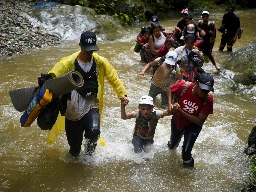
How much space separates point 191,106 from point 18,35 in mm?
8389

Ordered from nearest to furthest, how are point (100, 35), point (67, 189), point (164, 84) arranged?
point (67, 189) → point (164, 84) → point (100, 35)

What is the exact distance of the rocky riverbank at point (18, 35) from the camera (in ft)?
34.8

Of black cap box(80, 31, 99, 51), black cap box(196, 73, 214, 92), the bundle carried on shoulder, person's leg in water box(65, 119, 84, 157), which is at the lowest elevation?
person's leg in water box(65, 119, 84, 157)

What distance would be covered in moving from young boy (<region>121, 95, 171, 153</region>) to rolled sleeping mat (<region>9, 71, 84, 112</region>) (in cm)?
106

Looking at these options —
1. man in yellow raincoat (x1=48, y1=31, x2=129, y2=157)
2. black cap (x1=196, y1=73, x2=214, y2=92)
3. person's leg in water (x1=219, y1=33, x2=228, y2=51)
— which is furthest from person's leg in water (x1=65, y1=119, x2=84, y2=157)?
person's leg in water (x1=219, y1=33, x2=228, y2=51)

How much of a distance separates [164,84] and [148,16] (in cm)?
1139

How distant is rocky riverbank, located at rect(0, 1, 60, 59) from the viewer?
10.6m

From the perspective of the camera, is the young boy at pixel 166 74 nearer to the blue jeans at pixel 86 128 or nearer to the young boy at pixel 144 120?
the young boy at pixel 144 120

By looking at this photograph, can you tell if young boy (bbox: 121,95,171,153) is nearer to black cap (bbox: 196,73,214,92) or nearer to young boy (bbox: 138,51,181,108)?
black cap (bbox: 196,73,214,92)

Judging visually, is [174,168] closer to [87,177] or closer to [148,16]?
[87,177]

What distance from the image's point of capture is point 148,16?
56.6 ft

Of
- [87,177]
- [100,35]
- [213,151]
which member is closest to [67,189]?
[87,177]

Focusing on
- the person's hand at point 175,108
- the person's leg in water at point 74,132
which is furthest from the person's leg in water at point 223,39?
the person's leg in water at point 74,132

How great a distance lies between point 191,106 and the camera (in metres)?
4.55
